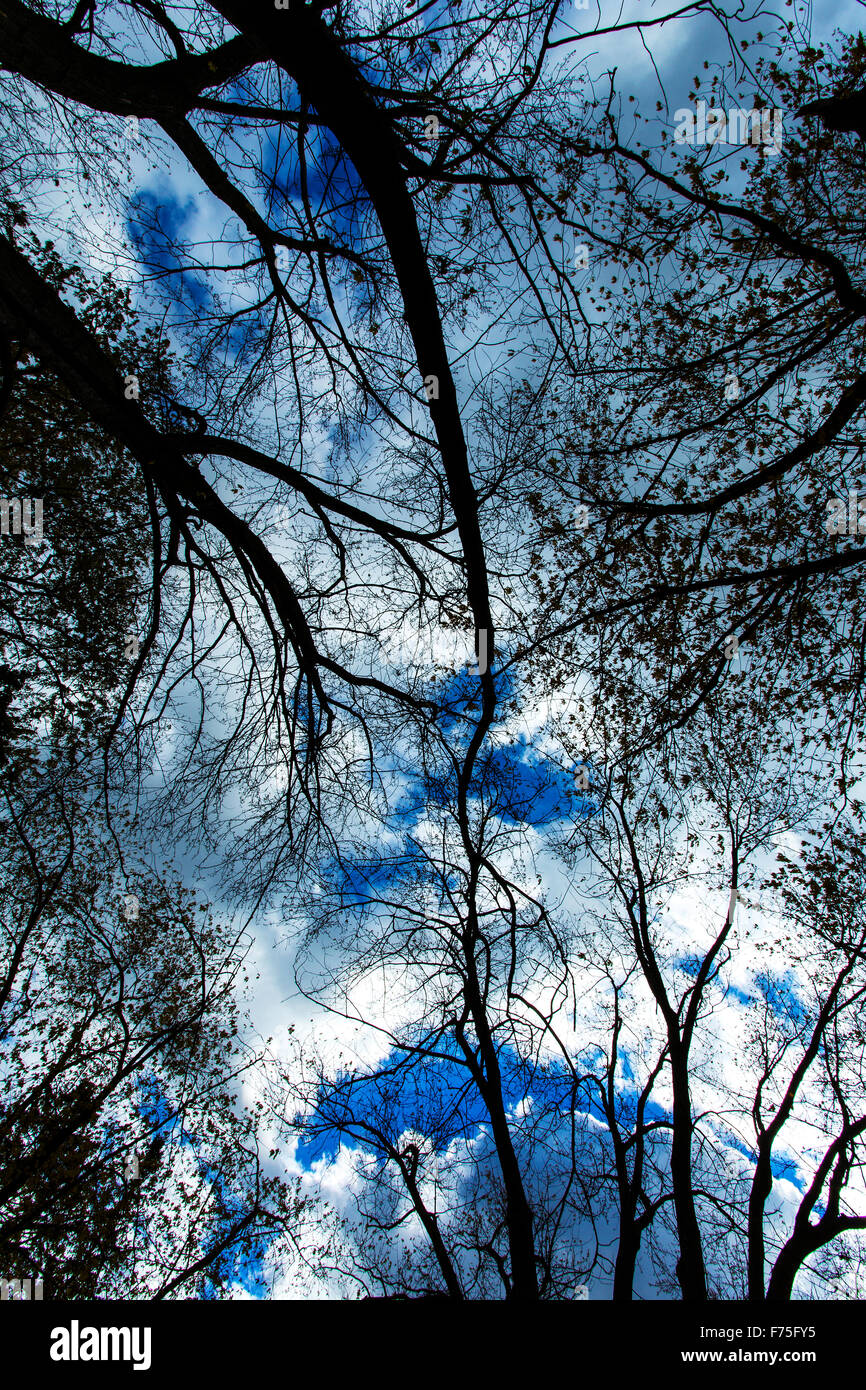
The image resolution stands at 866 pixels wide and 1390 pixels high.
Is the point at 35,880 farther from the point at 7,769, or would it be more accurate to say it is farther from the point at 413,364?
the point at 413,364

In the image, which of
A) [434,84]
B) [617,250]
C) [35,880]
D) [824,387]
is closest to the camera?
[434,84]

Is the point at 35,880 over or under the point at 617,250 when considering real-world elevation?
under

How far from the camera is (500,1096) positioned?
313 inches

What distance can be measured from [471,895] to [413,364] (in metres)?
7.74

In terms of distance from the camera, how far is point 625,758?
27.6 ft

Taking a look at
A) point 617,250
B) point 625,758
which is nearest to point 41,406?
point 617,250

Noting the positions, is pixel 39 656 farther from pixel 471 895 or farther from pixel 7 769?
pixel 471 895
